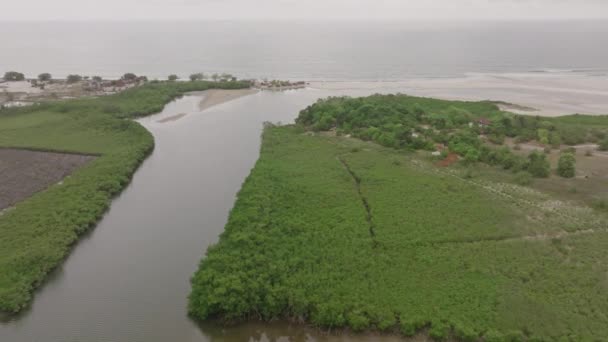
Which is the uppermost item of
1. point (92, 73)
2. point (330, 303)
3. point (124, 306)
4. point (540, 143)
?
point (92, 73)

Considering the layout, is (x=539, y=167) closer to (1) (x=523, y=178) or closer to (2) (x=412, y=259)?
(1) (x=523, y=178)

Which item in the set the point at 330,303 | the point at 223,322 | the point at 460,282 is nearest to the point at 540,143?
the point at 460,282

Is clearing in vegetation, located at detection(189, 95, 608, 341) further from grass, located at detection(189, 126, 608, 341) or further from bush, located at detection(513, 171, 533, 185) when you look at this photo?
bush, located at detection(513, 171, 533, 185)

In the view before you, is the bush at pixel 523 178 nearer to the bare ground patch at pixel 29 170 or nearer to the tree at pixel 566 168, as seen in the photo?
the tree at pixel 566 168

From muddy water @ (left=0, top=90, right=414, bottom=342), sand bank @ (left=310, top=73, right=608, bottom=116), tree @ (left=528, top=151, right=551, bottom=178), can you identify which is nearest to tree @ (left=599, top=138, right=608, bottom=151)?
tree @ (left=528, top=151, right=551, bottom=178)

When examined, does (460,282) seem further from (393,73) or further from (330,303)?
(393,73)

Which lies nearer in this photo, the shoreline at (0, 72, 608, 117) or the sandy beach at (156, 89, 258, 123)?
the shoreline at (0, 72, 608, 117)

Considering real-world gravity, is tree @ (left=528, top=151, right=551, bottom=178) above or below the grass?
above
